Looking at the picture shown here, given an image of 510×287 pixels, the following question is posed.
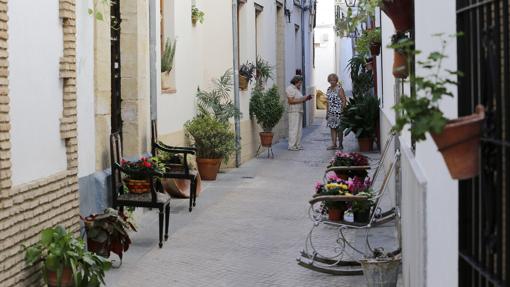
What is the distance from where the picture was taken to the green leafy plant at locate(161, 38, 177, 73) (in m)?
12.9

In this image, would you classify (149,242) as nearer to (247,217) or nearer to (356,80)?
(247,217)

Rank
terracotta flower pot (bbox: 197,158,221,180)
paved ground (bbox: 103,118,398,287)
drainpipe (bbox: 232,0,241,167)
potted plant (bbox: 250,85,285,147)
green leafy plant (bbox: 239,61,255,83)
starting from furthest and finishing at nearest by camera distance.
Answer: potted plant (bbox: 250,85,285,147) → green leafy plant (bbox: 239,61,255,83) → drainpipe (bbox: 232,0,241,167) → terracotta flower pot (bbox: 197,158,221,180) → paved ground (bbox: 103,118,398,287)

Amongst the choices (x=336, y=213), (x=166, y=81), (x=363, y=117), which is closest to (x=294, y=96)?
(x=363, y=117)

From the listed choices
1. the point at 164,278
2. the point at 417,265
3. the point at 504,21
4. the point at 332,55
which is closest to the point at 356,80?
the point at 164,278

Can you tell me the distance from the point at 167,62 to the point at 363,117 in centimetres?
708

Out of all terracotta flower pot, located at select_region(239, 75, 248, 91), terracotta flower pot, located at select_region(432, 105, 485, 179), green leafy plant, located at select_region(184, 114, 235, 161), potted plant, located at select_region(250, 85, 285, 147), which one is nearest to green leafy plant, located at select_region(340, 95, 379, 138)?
potted plant, located at select_region(250, 85, 285, 147)

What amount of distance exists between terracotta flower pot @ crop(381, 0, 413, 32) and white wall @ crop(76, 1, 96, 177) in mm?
3276

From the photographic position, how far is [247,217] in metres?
11.2

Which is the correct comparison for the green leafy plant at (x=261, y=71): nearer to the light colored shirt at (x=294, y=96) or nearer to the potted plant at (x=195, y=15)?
the light colored shirt at (x=294, y=96)

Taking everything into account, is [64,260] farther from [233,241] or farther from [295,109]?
[295,109]

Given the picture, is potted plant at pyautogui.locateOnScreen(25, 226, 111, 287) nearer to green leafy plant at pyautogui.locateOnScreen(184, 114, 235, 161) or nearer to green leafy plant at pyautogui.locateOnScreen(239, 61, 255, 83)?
green leafy plant at pyautogui.locateOnScreen(184, 114, 235, 161)

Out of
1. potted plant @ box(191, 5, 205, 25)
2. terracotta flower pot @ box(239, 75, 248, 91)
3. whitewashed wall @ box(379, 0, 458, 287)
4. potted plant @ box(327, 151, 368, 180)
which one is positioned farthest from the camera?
terracotta flower pot @ box(239, 75, 248, 91)

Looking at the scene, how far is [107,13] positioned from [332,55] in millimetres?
36047

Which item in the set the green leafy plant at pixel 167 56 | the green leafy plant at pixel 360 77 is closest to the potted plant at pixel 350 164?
the green leafy plant at pixel 167 56
